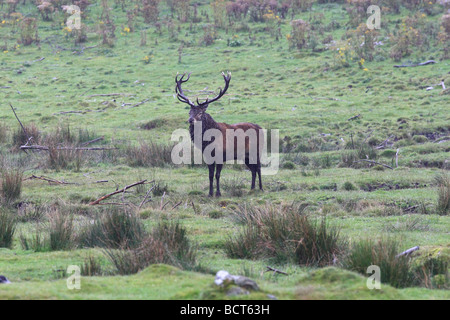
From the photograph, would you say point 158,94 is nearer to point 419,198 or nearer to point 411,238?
point 419,198

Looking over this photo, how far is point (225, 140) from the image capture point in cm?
1370

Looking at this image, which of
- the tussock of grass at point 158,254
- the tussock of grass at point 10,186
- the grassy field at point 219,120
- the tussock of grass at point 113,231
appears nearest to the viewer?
the tussock of grass at point 158,254

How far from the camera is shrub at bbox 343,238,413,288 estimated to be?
645 centimetres

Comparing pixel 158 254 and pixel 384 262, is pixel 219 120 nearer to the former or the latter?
pixel 158 254

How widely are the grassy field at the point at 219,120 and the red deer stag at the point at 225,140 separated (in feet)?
2.21

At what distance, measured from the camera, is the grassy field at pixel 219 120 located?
7.08 metres

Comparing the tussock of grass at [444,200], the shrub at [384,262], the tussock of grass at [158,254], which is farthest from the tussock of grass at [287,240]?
the tussock of grass at [444,200]

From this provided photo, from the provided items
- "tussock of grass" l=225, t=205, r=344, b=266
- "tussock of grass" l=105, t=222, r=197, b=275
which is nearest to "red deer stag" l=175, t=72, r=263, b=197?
"tussock of grass" l=225, t=205, r=344, b=266

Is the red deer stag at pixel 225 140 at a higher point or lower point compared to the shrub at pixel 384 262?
higher

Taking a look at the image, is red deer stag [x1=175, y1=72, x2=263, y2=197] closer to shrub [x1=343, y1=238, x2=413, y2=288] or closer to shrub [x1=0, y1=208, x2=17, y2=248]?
shrub [x1=0, y1=208, x2=17, y2=248]

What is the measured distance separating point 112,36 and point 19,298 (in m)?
28.0

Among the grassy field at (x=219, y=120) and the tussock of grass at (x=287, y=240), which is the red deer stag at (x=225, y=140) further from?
the tussock of grass at (x=287, y=240)
